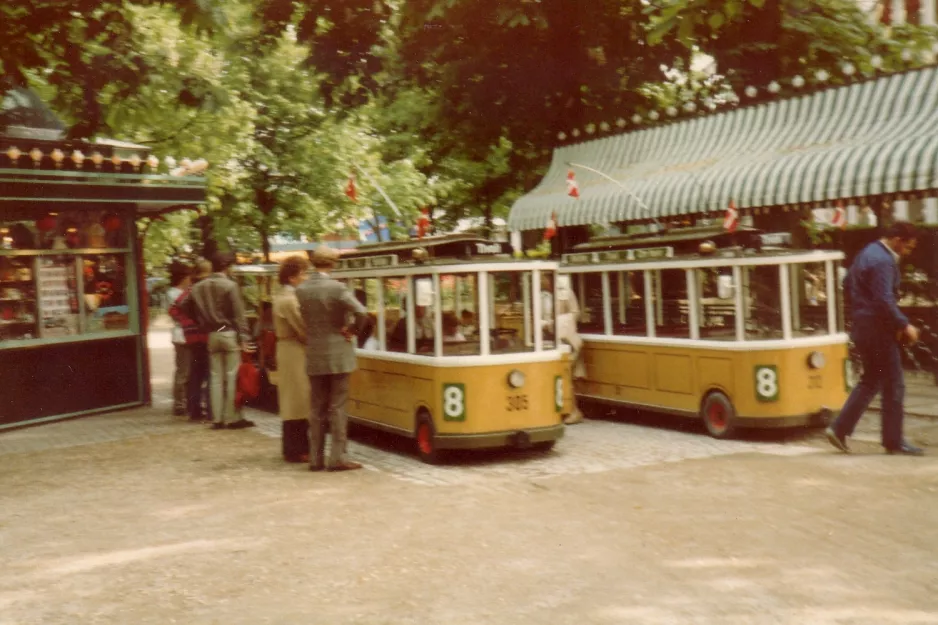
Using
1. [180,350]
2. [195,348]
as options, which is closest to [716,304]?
[195,348]

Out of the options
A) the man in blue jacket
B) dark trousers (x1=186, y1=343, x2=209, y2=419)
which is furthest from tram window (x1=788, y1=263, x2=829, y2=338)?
dark trousers (x1=186, y1=343, x2=209, y2=419)

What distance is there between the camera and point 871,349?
9.80 m

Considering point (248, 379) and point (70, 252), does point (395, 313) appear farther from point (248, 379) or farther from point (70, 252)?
point (70, 252)

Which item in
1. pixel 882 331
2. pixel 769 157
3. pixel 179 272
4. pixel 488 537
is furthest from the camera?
pixel 769 157

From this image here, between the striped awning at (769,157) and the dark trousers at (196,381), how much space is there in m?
7.03

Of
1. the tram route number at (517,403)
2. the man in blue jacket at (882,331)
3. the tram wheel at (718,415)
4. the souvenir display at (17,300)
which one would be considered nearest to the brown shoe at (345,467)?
the tram route number at (517,403)

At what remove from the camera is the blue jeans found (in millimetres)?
9750

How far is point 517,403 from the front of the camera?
1048 centimetres

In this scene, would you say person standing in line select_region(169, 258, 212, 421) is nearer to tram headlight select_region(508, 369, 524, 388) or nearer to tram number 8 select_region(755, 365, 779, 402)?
tram headlight select_region(508, 369, 524, 388)

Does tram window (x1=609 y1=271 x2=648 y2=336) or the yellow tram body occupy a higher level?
tram window (x1=609 y1=271 x2=648 y2=336)

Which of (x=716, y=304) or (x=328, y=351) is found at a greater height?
(x=716, y=304)

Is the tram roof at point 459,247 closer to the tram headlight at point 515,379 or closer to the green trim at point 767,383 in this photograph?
the tram headlight at point 515,379

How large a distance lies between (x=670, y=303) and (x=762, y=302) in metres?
1.29

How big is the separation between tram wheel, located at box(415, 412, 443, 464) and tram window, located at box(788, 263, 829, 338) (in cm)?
356
